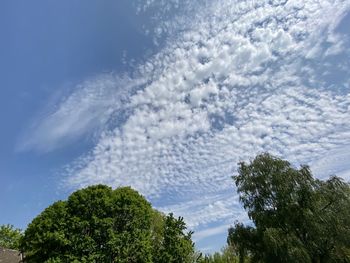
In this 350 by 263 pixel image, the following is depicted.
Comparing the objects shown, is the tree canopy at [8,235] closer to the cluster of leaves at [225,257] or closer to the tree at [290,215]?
the cluster of leaves at [225,257]

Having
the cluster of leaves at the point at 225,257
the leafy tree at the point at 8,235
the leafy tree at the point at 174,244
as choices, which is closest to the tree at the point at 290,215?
the leafy tree at the point at 174,244

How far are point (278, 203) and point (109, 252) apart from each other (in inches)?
542

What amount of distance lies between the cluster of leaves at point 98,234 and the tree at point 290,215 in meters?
5.09

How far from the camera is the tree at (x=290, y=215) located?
2373 cm

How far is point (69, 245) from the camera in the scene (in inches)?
1096

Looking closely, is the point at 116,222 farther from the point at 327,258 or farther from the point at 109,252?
the point at 327,258

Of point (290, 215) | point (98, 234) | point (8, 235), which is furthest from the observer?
point (8, 235)

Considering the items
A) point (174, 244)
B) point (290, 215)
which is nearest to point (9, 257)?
point (174, 244)

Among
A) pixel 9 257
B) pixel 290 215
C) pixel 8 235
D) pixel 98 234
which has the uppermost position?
pixel 8 235

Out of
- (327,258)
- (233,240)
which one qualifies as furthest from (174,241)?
(327,258)

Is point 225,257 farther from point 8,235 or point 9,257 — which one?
point 8,235

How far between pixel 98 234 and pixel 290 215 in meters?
14.9

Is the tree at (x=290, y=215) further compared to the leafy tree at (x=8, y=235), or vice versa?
the leafy tree at (x=8, y=235)

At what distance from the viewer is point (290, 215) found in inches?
1002
